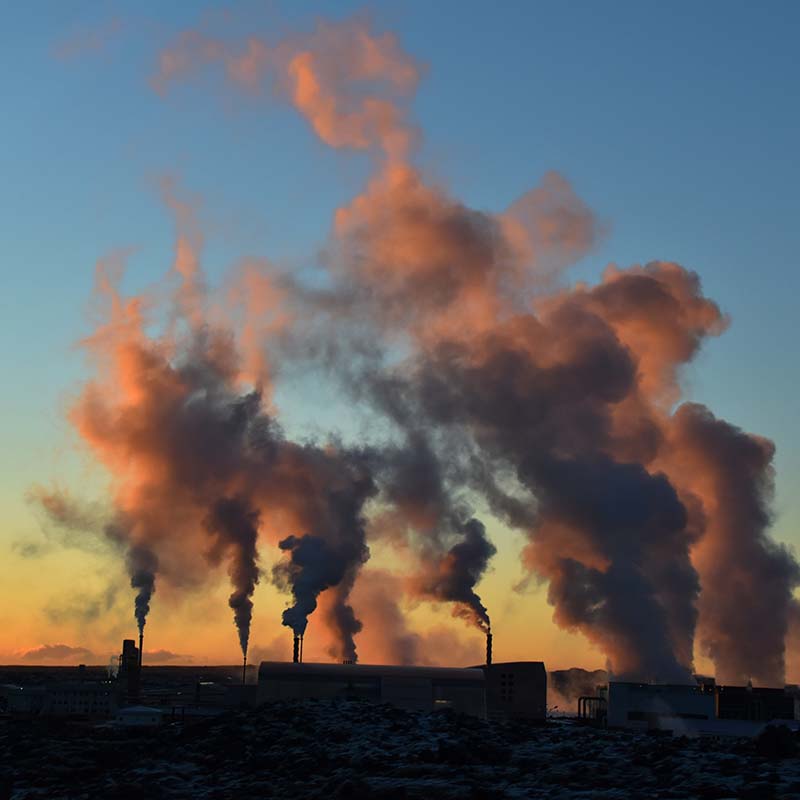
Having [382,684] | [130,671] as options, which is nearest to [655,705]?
[382,684]

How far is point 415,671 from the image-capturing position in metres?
88.1

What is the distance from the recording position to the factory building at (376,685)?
278 ft

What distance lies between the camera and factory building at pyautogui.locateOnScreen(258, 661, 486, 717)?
84.8m

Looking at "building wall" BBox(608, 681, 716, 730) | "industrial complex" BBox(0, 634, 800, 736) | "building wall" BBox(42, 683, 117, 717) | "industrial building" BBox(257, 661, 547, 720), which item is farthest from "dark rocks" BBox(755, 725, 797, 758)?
"building wall" BBox(42, 683, 117, 717)

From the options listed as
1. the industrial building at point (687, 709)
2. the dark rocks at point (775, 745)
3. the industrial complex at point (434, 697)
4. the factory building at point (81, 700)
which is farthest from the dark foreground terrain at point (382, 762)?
the factory building at point (81, 700)

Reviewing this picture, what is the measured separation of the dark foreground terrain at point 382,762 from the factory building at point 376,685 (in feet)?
60.5

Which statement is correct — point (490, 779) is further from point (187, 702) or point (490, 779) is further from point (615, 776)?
point (187, 702)

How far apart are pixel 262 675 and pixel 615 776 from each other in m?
46.3

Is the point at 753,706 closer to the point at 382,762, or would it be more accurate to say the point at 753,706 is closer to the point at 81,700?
the point at 81,700

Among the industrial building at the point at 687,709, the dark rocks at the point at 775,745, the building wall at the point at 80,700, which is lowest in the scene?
the building wall at the point at 80,700

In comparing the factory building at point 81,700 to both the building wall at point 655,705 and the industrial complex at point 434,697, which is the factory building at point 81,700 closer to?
the industrial complex at point 434,697

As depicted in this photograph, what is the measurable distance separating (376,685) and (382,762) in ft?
125

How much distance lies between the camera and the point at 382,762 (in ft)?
159

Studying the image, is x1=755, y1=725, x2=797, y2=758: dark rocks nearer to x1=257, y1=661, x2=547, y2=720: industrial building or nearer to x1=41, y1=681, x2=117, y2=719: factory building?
x1=257, y1=661, x2=547, y2=720: industrial building
